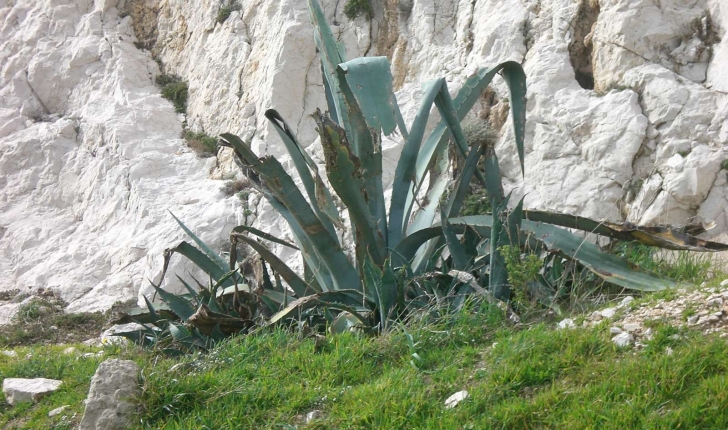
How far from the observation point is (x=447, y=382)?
3.26 metres

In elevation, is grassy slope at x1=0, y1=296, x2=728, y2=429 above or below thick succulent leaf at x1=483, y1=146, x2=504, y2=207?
below

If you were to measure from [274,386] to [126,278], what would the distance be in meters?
7.28

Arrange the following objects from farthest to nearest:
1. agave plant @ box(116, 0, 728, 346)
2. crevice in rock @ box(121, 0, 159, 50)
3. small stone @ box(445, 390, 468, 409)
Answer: crevice in rock @ box(121, 0, 159, 50) < agave plant @ box(116, 0, 728, 346) < small stone @ box(445, 390, 468, 409)

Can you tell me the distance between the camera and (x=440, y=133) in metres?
5.12

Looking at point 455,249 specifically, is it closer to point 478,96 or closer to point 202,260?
point 478,96

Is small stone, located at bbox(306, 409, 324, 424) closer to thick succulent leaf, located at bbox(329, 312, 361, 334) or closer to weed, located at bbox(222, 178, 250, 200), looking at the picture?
thick succulent leaf, located at bbox(329, 312, 361, 334)

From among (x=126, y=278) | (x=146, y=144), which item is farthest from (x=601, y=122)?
(x=146, y=144)

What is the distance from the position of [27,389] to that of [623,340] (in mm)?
3451

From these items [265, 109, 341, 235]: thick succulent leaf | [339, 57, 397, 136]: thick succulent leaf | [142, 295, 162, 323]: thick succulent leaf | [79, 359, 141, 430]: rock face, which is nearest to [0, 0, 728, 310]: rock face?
[265, 109, 341, 235]: thick succulent leaf

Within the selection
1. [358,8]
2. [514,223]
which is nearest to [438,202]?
[514,223]

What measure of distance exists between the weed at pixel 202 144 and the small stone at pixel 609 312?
29.6 feet

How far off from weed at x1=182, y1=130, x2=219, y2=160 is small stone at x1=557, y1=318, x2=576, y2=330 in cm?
893

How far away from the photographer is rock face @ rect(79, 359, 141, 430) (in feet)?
10.8

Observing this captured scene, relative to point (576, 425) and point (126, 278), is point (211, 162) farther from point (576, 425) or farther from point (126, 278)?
point (576, 425)
